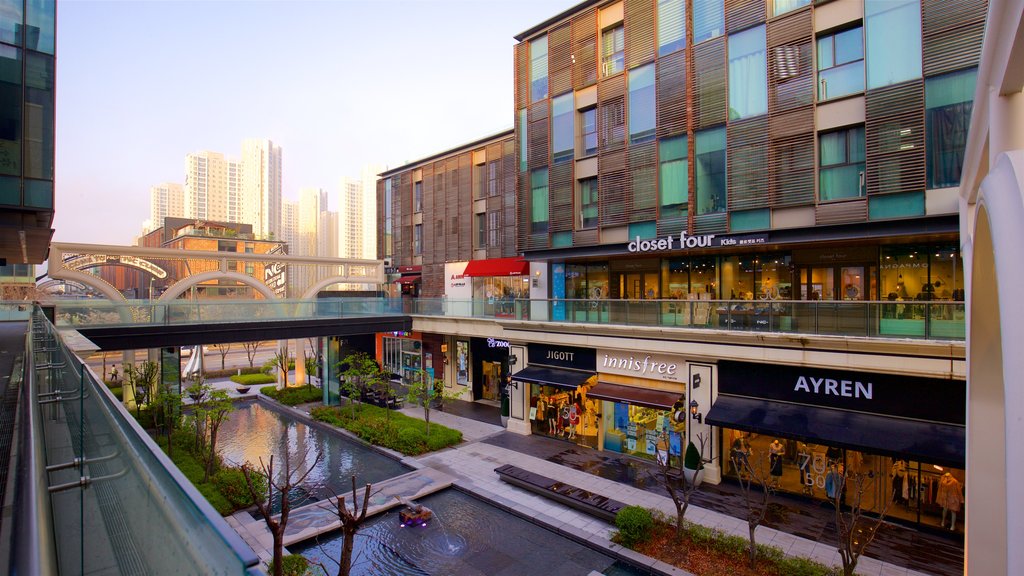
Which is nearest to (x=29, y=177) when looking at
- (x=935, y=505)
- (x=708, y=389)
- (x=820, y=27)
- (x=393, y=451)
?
(x=393, y=451)

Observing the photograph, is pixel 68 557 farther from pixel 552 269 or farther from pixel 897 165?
pixel 552 269

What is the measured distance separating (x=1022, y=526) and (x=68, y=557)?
5288 millimetres

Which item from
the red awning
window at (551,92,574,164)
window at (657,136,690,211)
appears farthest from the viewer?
the red awning

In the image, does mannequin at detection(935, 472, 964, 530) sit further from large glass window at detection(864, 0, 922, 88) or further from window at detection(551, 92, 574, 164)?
window at detection(551, 92, 574, 164)

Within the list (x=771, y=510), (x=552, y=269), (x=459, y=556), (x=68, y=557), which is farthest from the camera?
(x=552, y=269)

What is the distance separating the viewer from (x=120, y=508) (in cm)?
238

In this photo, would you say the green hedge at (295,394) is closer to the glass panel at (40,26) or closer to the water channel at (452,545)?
the water channel at (452,545)

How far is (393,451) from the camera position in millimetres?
19953

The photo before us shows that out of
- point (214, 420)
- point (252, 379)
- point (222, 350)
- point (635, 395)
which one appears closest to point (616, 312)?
point (635, 395)

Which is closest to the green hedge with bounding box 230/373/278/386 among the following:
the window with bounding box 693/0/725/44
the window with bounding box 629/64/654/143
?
the window with bounding box 629/64/654/143

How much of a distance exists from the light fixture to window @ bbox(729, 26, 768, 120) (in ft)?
32.7

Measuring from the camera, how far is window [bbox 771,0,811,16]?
16.6 metres

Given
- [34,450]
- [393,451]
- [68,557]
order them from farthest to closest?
1. [393,451]
2. [68,557]
3. [34,450]

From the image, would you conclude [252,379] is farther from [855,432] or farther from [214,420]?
[855,432]
